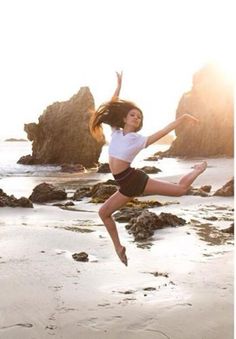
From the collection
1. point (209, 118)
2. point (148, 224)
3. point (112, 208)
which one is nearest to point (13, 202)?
point (148, 224)

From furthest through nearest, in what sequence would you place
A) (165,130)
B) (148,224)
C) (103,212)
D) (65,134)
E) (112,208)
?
(65,134) → (148,224) → (103,212) → (112,208) → (165,130)

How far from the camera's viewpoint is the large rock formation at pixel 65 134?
65438 millimetres

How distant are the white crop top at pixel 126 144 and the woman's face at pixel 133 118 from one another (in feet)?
0.44

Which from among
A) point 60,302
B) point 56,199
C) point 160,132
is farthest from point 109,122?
point 56,199

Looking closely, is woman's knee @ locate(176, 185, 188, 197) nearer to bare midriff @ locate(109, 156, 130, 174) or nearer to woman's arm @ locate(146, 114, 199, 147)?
bare midriff @ locate(109, 156, 130, 174)

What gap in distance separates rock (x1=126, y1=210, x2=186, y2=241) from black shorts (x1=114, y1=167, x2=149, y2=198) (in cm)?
621

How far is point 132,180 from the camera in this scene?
5629 mm

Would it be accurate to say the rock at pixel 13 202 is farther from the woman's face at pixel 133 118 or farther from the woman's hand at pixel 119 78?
the woman's face at pixel 133 118

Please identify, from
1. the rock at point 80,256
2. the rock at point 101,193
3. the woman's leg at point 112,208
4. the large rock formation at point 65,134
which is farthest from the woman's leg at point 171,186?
the large rock formation at point 65,134

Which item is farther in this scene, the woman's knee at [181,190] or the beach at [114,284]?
the beach at [114,284]

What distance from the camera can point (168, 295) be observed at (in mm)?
7422

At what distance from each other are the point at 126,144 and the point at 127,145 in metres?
0.02

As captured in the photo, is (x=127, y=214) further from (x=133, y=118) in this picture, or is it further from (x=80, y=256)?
(x=133, y=118)

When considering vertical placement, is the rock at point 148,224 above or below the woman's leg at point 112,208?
below
